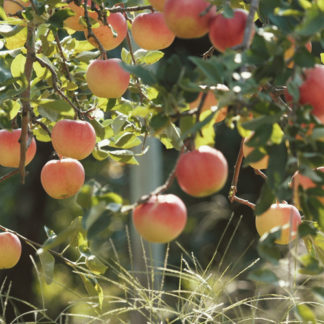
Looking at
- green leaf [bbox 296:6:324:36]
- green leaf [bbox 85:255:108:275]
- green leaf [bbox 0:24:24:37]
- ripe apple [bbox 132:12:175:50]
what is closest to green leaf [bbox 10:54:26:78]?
green leaf [bbox 0:24:24:37]

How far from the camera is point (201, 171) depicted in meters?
0.62

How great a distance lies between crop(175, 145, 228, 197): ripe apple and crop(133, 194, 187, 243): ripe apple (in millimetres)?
28

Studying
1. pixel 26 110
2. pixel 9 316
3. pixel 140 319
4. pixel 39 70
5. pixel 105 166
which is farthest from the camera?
pixel 105 166

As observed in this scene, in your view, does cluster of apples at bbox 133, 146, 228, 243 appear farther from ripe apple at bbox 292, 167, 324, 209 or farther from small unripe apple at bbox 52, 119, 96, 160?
small unripe apple at bbox 52, 119, 96, 160

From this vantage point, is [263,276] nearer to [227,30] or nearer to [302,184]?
[302,184]

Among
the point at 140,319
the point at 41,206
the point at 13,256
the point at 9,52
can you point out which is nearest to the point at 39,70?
the point at 9,52

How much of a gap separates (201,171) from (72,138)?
1.16 ft

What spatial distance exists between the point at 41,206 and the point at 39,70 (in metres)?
2.73

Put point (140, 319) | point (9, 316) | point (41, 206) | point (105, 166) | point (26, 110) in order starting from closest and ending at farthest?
1. point (26, 110)
2. point (140, 319)
3. point (9, 316)
4. point (41, 206)
5. point (105, 166)

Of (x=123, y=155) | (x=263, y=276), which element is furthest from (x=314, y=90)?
(x=123, y=155)

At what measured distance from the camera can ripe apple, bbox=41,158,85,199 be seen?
1.00 m

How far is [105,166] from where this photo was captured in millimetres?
4016

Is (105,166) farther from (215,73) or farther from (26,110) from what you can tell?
(215,73)

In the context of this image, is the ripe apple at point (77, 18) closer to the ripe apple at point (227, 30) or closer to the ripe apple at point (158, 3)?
the ripe apple at point (158, 3)
